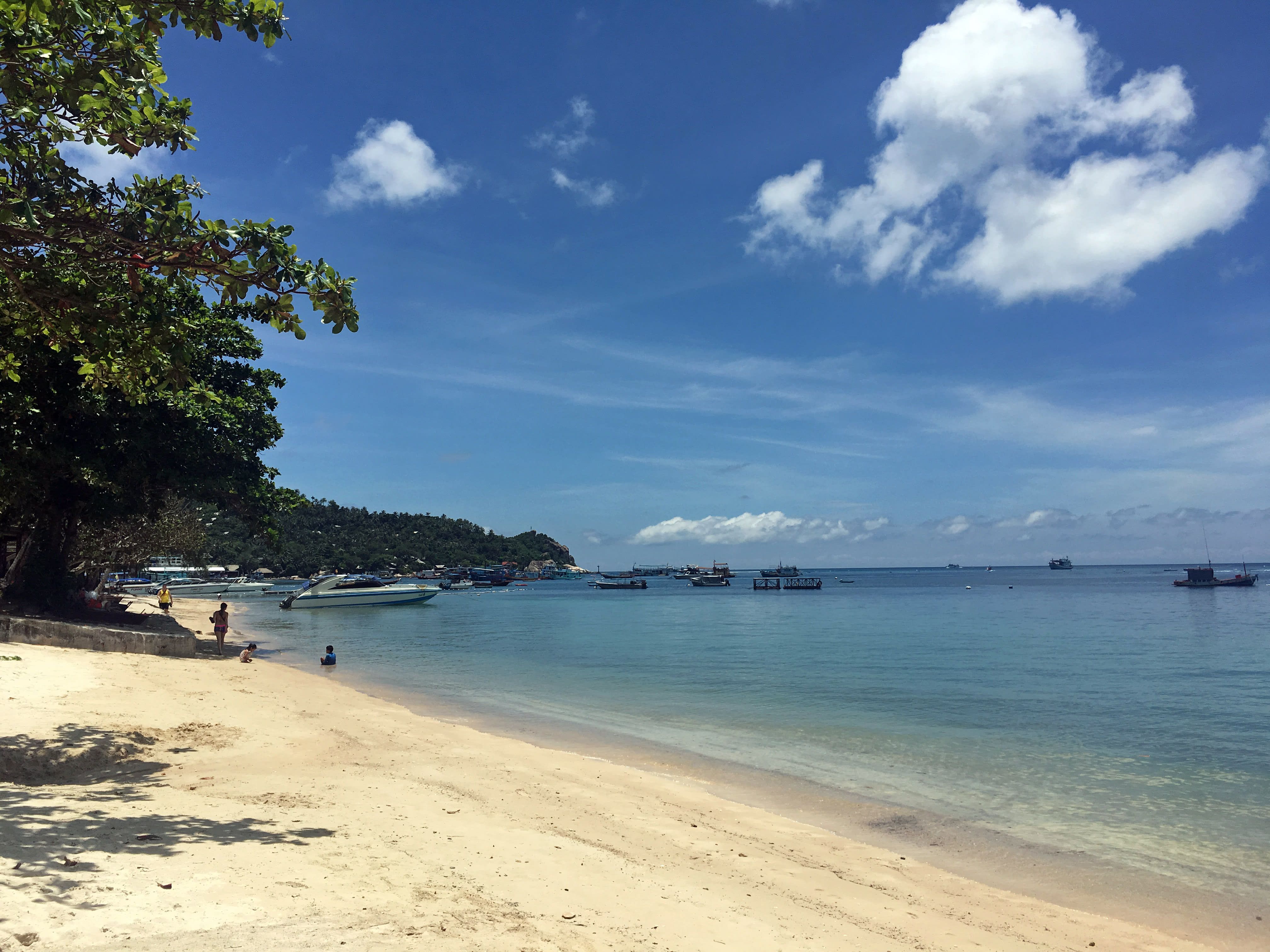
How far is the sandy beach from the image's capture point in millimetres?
4922

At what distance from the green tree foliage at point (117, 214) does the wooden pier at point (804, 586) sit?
11882 cm

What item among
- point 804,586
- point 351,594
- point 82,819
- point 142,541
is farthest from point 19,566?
point 804,586

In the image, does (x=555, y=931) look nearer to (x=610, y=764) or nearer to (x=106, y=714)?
(x=610, y=764)

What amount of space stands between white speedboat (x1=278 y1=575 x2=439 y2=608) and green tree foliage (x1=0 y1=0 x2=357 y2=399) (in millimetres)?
62323

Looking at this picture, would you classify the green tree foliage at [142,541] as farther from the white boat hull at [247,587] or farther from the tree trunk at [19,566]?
the white boat hull at [247,587]

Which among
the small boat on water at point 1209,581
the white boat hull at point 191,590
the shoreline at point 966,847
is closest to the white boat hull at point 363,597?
the white boat hull at point 191,590

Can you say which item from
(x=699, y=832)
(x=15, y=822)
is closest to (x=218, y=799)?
(x=15, y=822)

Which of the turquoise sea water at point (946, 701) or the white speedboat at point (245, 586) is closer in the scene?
the turquoise sea water at point (946, 701)

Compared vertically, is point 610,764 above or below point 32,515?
below

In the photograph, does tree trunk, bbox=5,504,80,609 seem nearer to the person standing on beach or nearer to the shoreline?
the person standing on beach

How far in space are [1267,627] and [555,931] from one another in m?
59.5

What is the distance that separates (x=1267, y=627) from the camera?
157ft

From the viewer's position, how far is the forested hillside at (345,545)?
146 metres

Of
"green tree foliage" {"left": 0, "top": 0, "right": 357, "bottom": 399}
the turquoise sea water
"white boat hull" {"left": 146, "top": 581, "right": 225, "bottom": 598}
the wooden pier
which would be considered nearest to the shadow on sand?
"green tree foliage" {"left": 0, "top": 0, "right": 357, "bottom": 399}
